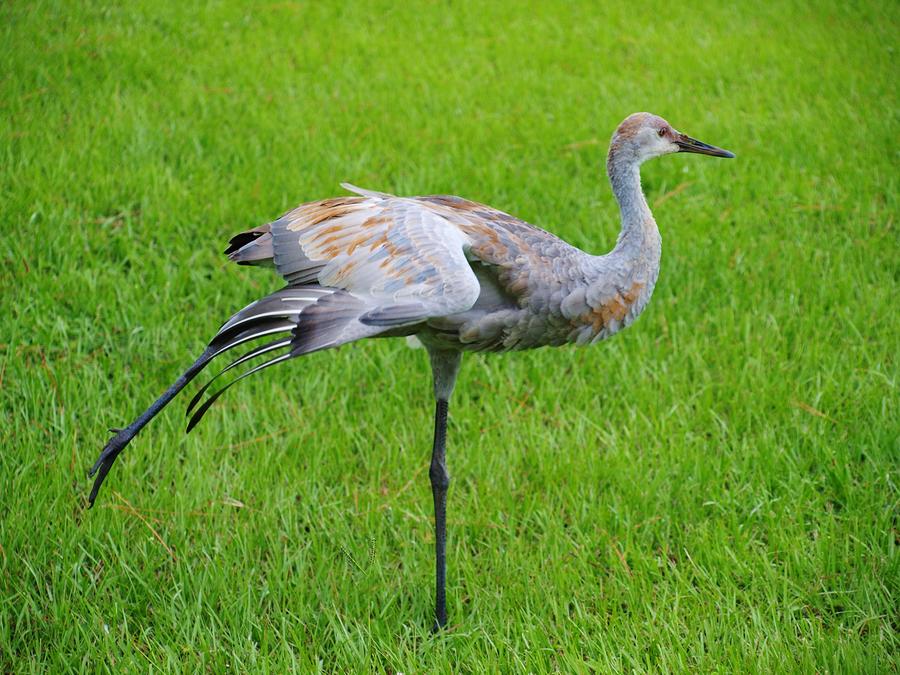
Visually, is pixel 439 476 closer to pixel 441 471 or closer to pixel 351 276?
pixel 441 471

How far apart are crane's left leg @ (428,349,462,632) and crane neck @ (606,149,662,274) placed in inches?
29.7

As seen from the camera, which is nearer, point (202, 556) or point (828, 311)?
point (202, 556)

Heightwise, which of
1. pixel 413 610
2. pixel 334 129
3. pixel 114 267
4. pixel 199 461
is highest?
pixel 334 129

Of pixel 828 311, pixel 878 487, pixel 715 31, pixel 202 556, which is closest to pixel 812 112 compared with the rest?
pixel 715 31

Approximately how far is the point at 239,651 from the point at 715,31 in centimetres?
766

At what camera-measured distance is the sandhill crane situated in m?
2.86

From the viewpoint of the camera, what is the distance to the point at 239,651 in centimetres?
318

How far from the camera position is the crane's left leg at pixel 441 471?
136 inches

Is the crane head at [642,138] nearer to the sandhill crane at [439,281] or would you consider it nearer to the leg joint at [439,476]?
the sandhill crane at [439,281]

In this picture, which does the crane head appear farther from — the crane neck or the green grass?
the green grass

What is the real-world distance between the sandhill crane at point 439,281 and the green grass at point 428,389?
1.63 feet

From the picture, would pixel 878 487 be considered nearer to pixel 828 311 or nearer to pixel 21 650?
pixel 828 311

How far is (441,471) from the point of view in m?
3.60

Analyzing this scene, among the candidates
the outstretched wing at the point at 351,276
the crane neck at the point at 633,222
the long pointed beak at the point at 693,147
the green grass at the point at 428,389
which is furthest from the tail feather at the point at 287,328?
the long pointed beak at the point at 693,147
